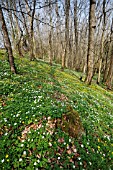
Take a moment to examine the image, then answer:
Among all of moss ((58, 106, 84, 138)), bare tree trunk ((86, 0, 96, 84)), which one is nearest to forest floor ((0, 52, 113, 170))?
moss ((58, 106, 84, 138))

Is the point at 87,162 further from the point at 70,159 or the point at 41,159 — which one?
the point at 41,159

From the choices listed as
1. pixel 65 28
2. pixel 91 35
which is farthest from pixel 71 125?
pixel 65 28

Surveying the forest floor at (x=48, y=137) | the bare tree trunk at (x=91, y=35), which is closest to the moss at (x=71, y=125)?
the forest floor at (x=48, y=137)

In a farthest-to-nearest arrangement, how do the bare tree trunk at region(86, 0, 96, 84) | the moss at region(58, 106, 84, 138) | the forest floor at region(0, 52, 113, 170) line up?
the bare tree trunk at region(86, 0, 96, 84) → the moss at region(58, 106, 84, 138) → the forest floor at region(0, 52, 113, 170)

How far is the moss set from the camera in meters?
4.07

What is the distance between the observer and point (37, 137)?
359cm

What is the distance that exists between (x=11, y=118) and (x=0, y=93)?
71.1 inches

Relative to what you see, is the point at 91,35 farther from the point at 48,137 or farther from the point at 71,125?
the point at 48,137

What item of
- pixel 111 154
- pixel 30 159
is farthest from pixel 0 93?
pixel 111 154

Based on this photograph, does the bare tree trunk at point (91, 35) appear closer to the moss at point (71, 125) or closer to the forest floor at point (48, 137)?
the forest floor at point (48, 137)

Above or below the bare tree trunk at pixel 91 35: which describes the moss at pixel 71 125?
below

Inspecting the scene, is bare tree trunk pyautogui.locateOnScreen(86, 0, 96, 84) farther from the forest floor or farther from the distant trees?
the forest floor

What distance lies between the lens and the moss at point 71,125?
4066 mm

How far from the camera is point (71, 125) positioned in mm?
4254
